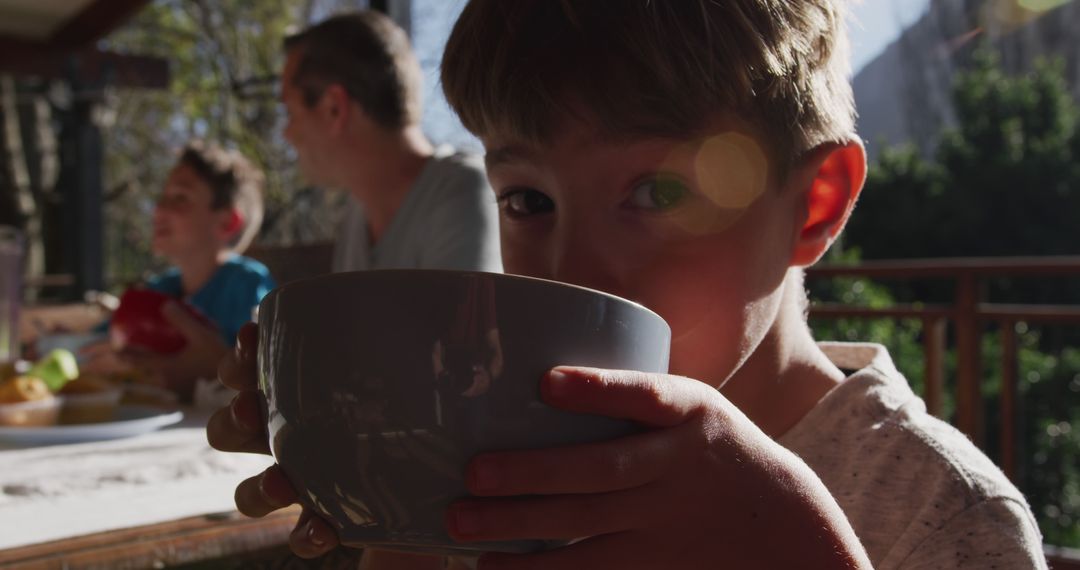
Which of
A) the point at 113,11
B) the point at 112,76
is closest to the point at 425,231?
the point at 113,11

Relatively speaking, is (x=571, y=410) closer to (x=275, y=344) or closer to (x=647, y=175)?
(x=275, y=344)

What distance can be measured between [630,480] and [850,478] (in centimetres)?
41

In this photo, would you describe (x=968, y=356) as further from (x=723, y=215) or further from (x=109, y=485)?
(x=109, y=485)

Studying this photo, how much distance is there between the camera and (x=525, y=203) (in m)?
0.71

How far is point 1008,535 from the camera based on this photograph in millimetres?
617

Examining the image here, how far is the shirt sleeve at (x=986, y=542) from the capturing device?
2.00 ft

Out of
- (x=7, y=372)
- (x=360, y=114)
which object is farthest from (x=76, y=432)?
(x=360, y=114)

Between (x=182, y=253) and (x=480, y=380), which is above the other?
(x=480, y=380)

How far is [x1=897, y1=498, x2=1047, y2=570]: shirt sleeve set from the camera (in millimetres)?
608

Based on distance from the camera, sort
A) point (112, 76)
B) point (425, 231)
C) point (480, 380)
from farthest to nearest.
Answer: point (112, 76) → point (425, 231) → point (480, 380)

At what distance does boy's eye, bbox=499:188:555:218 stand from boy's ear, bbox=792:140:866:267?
0.23 m

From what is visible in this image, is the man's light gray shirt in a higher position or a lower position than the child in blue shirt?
higher

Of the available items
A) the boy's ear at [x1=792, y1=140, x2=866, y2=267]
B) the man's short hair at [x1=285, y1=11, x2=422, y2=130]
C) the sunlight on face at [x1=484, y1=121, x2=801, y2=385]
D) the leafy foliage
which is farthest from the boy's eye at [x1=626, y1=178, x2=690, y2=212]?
the leafy foliage

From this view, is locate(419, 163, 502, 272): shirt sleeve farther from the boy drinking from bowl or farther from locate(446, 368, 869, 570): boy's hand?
locate(446, 368, 869, 570): boy's hand
